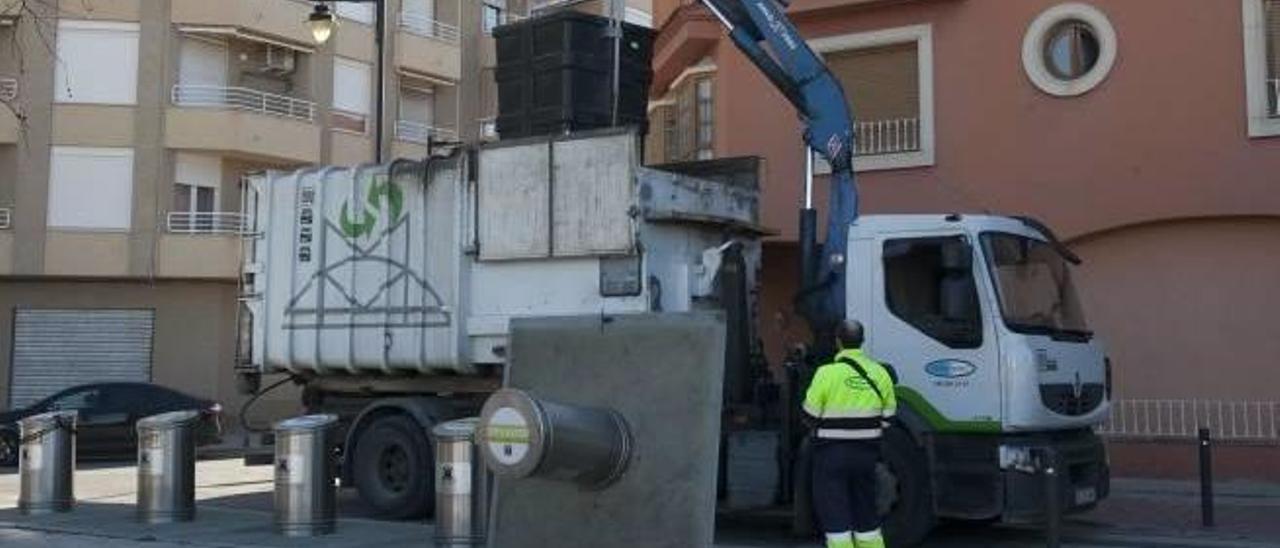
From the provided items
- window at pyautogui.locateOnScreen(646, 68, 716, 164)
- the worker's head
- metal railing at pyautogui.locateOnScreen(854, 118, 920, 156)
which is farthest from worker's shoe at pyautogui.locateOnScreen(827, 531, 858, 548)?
window at pyautogui.locateOnScreen(646, 68, 716, 164)

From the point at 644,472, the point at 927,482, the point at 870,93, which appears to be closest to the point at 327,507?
the point at 927,482

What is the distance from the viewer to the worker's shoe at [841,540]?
851 cm

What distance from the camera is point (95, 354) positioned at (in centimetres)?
2975

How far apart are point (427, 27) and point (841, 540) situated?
28.5 metres

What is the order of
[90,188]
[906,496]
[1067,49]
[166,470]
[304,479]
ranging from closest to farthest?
[906,496], [304,479], [166,470], [1067,49], [90,188]

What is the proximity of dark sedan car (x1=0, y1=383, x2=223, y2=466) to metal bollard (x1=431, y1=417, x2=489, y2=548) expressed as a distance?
446 inches

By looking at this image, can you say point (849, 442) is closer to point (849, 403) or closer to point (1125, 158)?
point (849, 403)

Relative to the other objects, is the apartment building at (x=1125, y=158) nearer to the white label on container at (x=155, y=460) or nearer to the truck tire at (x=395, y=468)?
the truck tire at (x=395, y=468)

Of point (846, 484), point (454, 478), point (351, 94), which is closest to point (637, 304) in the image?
point (454, 478)

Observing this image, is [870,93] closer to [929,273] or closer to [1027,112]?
[1027,112]

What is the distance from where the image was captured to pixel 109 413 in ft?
71.2

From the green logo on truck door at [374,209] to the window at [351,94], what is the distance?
800 inches

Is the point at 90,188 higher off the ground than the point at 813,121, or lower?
higher

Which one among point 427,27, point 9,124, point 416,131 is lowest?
point 9,124
